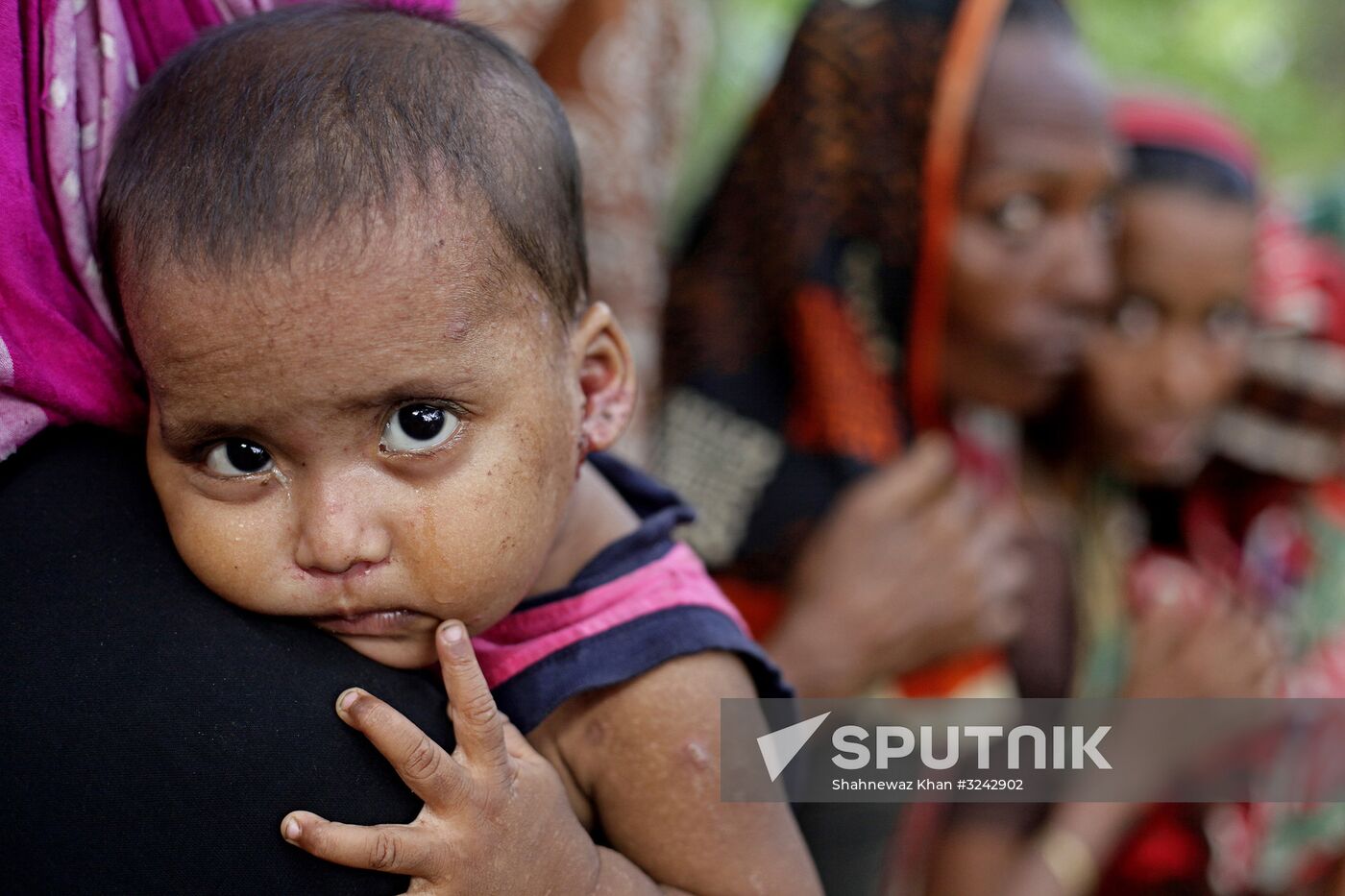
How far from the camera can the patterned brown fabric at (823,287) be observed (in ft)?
8.86

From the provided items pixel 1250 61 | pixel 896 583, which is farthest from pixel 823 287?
pixel 1250 61

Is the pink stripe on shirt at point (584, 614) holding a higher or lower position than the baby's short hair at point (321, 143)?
lower

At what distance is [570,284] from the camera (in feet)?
4.36

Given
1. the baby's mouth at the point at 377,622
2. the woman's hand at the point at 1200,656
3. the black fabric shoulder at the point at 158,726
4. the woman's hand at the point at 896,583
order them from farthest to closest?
the woman's hand at the point at 1200,656
the woman's hand at the point at 896,583
the baby's mouth at the point at 377,622
the black fabric shoulder at the point at 158,726

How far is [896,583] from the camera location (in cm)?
257

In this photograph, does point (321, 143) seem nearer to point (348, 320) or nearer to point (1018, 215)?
point (348, 320)

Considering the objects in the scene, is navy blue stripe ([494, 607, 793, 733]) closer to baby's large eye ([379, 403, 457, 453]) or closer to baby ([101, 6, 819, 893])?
baby ([101, 6, 819, 893])

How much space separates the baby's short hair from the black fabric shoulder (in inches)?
12.0

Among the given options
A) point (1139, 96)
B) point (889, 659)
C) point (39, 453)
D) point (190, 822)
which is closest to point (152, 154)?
point (39, 453)

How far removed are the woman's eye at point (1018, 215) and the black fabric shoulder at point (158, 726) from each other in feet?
6.24

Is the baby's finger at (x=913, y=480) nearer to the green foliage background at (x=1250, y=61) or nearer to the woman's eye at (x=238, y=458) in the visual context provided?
the woman's eye at (x=238, y=458)

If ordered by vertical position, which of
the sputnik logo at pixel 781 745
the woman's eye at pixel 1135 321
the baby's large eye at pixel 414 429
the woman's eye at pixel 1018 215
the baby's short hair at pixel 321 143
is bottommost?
the woman's eye at pixel 1135 321

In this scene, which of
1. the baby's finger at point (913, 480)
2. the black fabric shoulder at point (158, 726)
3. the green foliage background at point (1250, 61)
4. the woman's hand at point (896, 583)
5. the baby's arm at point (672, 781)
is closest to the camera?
the black fabric shoulder at point (158, 726)

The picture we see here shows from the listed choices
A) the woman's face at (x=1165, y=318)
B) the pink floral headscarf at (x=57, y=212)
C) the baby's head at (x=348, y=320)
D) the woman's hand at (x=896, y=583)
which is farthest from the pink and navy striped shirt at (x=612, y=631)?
the woman's face at (x=1165, y=318)
